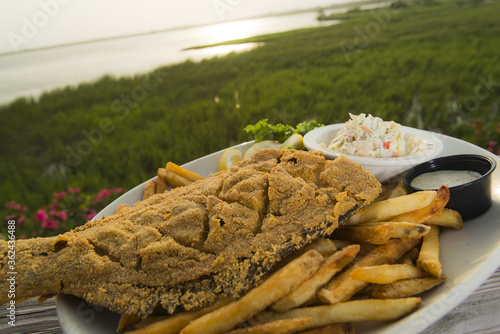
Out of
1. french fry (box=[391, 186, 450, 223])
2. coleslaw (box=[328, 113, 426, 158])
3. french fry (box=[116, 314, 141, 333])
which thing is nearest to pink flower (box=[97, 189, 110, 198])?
coleslaw (box=[328, 113, 426, 158])

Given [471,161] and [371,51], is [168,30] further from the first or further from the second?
[471,161]

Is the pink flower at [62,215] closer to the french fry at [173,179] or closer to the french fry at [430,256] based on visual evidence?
Result: the french fry at [173,179]

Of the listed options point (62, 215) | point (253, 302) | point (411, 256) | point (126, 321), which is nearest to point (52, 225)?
point (62, 215)

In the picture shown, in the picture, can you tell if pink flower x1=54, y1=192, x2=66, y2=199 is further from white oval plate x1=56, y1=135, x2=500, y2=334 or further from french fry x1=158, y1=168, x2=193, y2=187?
white oval plate x1=56, y1=135, x2=500, y2=334

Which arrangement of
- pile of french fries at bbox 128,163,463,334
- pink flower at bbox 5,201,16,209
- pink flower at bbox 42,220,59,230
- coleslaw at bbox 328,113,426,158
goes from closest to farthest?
pile of french fries at bbox 128,163,463,334 < coleslaw at bbox 328,113,426,158 < pink flower at bbox 42,220,59,230 < pink flower at bbox 5,201,16,209

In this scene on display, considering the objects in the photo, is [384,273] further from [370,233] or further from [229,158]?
[229,158]

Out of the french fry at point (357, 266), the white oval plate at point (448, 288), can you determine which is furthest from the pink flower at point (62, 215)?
the french fry at point (357, 266)
